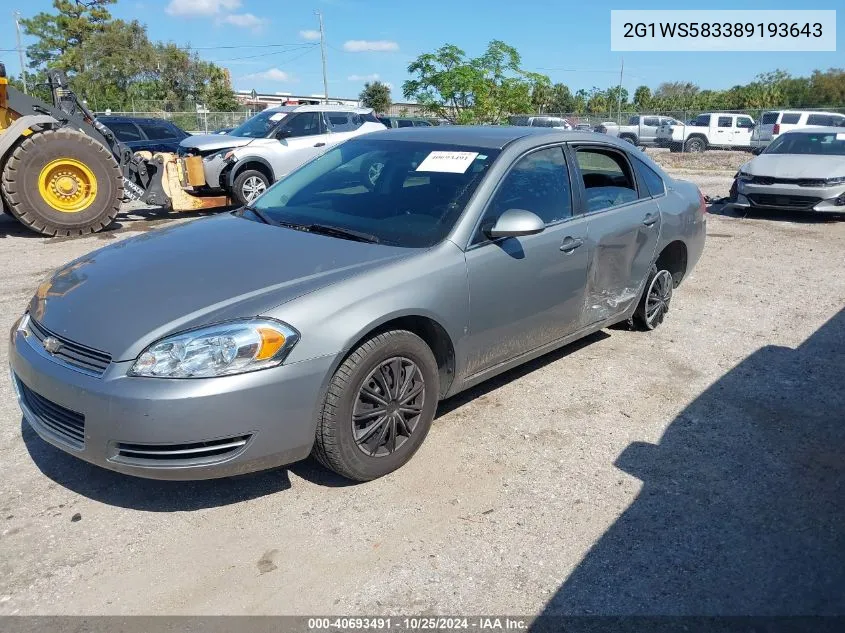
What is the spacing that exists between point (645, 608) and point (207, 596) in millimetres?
1636

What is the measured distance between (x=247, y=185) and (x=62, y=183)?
2918 millimetres

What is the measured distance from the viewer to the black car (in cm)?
1379

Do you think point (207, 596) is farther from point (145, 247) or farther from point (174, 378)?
point (145, 247)

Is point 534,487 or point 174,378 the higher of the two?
point 174,378

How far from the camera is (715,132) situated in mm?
30984

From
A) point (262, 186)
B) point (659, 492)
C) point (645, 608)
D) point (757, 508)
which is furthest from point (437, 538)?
point (262, 186)

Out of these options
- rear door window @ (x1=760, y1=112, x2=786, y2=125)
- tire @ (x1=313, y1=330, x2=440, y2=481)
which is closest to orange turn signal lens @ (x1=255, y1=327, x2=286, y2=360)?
tire @ (x1=313, y1=330, x2=440, y2=481)

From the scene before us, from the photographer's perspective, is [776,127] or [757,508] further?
[776,127]

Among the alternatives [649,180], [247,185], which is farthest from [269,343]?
[247,185]

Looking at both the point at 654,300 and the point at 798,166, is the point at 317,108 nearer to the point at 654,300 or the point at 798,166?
the point at 798,166

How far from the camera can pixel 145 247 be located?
12.1ft

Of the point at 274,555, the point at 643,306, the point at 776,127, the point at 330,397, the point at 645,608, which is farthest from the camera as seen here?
the point at 776,127

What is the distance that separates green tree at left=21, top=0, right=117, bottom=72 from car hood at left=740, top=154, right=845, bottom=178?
48875 mm

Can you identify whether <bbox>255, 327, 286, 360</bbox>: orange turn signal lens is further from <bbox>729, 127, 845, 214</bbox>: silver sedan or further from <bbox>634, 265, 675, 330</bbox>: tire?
<bbox>729, 127, 845, 214</bbox>: silver sedan
